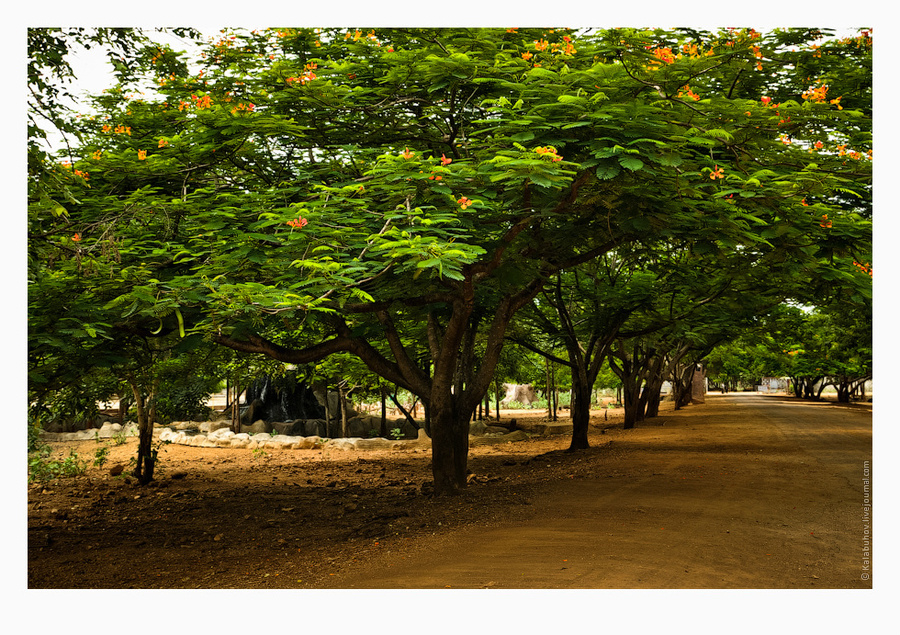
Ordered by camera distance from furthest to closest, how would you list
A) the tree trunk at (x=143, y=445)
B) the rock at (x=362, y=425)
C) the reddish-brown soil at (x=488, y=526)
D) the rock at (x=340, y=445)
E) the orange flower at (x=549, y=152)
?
the rock at (x=362, y=425)
the rock at (x=340, y=445)
the tree trunk at (x=143, y=445)
the reddish-brown soil at (x=488, y=526)
the orange flower at (x=549, y=152)

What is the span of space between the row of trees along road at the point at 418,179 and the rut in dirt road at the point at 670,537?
1842mm

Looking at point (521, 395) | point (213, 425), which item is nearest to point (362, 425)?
point (213, 425)

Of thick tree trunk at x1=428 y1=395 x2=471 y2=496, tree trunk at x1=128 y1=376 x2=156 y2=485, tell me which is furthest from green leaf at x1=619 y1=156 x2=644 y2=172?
tree trunk at x1=128 y1=376 x2=156 y2=485

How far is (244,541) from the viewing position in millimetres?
6184

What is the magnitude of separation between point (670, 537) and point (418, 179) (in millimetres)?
3427

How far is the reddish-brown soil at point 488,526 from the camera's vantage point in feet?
14.8

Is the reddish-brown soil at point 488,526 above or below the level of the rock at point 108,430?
above

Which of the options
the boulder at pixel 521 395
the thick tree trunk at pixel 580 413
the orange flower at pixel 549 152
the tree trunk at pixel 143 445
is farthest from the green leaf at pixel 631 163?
the boulder at pixel 521 395

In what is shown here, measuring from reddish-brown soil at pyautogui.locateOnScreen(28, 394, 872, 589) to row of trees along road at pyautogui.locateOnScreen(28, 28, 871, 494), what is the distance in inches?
53.9

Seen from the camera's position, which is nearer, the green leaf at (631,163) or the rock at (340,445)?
the green leaf at (631,163)

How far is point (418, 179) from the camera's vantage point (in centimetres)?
445

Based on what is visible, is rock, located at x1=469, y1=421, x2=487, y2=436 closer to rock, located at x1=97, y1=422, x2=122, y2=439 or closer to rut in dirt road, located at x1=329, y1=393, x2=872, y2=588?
rut in dirt road, located at x1=329, y1=393, x2=872, y2=588

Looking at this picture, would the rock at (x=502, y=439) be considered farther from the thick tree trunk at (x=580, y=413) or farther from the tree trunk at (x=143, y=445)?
the tree trunk at (x=143, y=445)

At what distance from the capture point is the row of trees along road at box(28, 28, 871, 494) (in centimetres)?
423
